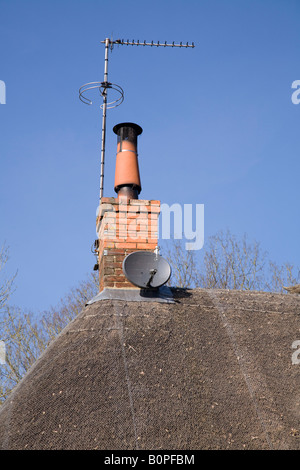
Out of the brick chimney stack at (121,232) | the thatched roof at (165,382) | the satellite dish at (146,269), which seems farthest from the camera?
the brick chimney stack at (121,232)

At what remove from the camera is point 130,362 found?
566 cm

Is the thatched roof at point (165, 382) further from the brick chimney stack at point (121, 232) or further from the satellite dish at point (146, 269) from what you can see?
the brick chimney stack at point (121, 232)

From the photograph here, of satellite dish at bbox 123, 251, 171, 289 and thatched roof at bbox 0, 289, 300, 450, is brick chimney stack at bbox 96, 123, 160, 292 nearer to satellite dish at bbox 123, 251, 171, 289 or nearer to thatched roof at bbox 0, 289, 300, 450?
satellite dish at bbox 123, 251, 171, 289

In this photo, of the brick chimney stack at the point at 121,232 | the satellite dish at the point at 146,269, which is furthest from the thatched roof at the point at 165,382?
the brick chimney stack at the point at 121,232

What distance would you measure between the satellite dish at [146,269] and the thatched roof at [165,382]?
298 mm

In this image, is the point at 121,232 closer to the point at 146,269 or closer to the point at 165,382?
the point at 146,269

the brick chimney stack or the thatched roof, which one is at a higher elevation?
the brick chimney stack

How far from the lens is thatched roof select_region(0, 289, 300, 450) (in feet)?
16.0

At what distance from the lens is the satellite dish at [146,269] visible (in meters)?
6.89

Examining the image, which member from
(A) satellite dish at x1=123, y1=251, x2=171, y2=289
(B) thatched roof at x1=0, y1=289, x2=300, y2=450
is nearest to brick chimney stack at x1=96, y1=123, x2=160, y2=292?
(A) satellite dish at x1=123, y1=251, x2=171, y2=289

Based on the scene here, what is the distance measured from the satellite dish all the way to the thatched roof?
298 millimetres

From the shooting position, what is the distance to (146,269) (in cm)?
703

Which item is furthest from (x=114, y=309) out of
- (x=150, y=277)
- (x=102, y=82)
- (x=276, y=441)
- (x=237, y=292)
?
(x=102, y=82)
